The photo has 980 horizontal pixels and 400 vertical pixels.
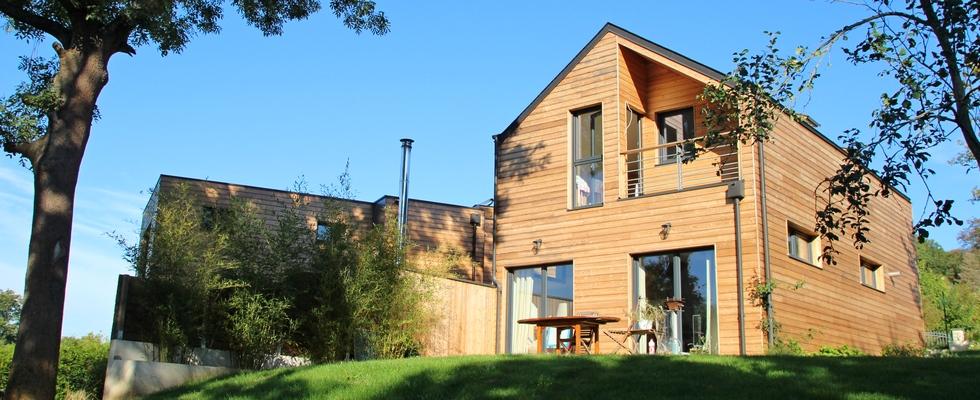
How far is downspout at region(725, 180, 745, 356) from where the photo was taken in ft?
38.4

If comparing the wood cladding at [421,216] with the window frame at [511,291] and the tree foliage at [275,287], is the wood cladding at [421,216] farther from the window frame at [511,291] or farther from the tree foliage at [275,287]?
the tree foliage at [275,287]

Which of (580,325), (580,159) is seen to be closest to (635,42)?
(580,159)

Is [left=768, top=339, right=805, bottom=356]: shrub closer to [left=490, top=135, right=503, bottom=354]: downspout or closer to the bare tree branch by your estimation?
[left=490, top=135, right=503, bottom=354]: downspout

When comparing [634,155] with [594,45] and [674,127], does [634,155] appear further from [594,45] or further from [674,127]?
[594,45]

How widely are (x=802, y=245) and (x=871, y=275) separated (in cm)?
309

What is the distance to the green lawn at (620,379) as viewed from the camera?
703cm

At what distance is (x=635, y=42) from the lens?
14.0 meters

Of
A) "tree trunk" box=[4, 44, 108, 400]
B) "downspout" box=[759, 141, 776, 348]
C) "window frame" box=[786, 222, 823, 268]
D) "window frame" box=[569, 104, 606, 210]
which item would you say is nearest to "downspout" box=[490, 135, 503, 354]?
"window frame" box=[569, 104, 606, 210]

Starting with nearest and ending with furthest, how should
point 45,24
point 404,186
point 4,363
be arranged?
1. point 45,24
2. point 4,363
3. point 404,186

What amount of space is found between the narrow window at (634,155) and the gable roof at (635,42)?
1110 mm

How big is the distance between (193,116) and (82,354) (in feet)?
14.2

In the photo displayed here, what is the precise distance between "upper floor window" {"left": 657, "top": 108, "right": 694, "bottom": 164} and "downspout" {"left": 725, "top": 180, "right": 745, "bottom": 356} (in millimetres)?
1976

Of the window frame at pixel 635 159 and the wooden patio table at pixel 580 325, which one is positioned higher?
the window frame at pixel 635 159

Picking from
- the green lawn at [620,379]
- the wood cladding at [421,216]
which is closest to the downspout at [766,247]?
the green lawn at [620,379]
